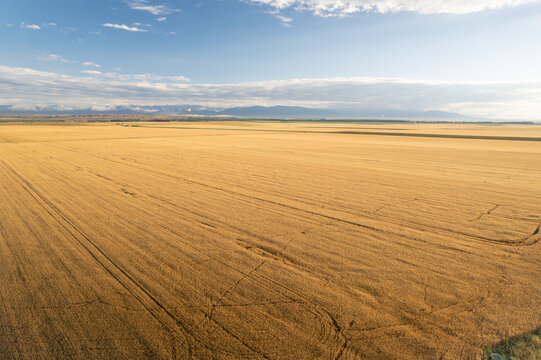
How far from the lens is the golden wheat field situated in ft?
11.5

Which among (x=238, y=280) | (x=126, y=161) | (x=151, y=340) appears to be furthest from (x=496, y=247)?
(x=126, y=161)

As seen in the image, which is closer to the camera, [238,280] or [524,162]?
[238,280]

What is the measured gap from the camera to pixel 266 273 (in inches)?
193

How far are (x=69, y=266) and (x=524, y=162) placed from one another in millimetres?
22022

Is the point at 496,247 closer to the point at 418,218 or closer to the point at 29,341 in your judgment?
the point at 418,218

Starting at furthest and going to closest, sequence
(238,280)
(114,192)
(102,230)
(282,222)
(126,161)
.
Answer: (126,161) < (114,192) < (282,222) < (102,230) < (238,280)

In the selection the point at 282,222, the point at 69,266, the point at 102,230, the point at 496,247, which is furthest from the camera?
the point at 282,222

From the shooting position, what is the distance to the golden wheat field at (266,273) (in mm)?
3500

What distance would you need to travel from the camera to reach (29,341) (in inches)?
136

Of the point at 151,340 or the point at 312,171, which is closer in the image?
the point at 151,340

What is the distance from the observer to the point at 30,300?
418 cm

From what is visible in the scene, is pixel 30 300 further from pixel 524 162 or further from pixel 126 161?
pixel 524 162

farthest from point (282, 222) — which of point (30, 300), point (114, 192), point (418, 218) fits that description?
point (114, 192)

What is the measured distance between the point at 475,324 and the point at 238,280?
319 centimetres
